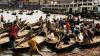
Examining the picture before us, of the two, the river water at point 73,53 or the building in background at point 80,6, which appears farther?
the building in background at point 80,6

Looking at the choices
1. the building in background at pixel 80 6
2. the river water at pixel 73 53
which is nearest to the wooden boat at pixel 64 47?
the river water at pixel 73 53

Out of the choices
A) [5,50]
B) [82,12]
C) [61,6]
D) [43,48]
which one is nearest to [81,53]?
[43,48]

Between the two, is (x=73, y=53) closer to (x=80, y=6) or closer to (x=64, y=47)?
(x=64, y=47)

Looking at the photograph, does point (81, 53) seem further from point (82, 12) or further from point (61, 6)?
point (61, 6)

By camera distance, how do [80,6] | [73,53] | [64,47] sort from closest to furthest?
[64,47]
[73,53]
[80,6]

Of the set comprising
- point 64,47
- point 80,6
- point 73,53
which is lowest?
point 80,6

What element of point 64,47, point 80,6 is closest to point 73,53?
point 64,47

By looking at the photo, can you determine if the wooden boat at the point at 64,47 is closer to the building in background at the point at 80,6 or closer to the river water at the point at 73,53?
the river water at the point at 73,53

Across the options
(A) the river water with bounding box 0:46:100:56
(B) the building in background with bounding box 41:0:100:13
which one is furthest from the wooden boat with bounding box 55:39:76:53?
(B) the building in background with bounding box 41:0:100:13

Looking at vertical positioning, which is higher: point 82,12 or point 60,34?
point 60,34

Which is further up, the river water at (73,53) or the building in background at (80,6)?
the river water at (73,53)

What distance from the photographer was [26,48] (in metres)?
25.0

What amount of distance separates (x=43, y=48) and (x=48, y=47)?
2.25ft

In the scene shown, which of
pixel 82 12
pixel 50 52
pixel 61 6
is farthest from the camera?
pixel 61 6
